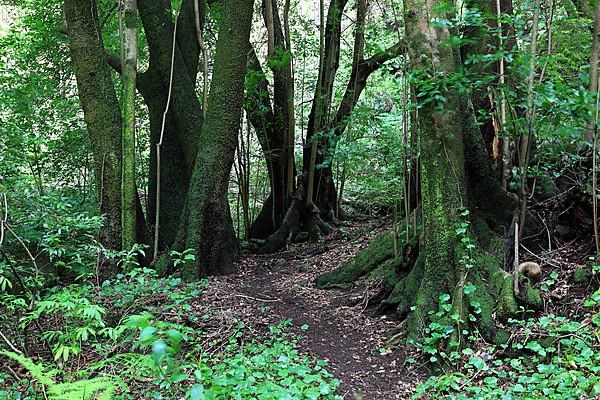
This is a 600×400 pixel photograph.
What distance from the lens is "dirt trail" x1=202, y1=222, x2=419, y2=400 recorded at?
457 cm

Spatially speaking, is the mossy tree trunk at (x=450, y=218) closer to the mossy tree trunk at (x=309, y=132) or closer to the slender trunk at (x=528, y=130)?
the slender trunk at (x=528, y=130)

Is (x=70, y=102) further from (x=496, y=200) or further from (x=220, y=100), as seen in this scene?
(x=496, y=200)

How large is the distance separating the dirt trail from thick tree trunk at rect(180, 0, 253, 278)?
0.80 m

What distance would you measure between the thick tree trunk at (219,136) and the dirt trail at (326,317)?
80cm

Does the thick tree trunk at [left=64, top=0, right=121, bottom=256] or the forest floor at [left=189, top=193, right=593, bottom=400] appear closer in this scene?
the forest floor at [left=189, top=193, right=593, bottom=400]

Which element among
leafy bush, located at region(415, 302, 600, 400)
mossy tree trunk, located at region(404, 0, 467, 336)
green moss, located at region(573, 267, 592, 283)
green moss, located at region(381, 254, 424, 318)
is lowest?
leafy bush, located at region(415, 302, 600, 400)

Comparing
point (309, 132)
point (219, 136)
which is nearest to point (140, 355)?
point (219, 136)

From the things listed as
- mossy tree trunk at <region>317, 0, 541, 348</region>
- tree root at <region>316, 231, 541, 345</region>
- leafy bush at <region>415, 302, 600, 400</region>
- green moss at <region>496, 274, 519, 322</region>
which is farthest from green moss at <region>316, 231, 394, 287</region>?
leafy bush at <region>415, 302, 600, 400</region>

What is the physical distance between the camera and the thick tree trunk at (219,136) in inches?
298

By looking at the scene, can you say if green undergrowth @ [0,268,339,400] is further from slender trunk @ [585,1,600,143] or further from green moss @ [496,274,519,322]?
slender trunk @ [585,1,600,143]

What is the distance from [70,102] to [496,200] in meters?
8.15

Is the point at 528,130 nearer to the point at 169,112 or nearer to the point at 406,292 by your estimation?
the point at 406,292

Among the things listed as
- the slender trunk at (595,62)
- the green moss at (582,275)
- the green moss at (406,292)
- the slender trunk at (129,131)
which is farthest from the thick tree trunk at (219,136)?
the green moss at (582,275)

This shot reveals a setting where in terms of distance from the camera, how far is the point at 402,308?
18.3 ft
